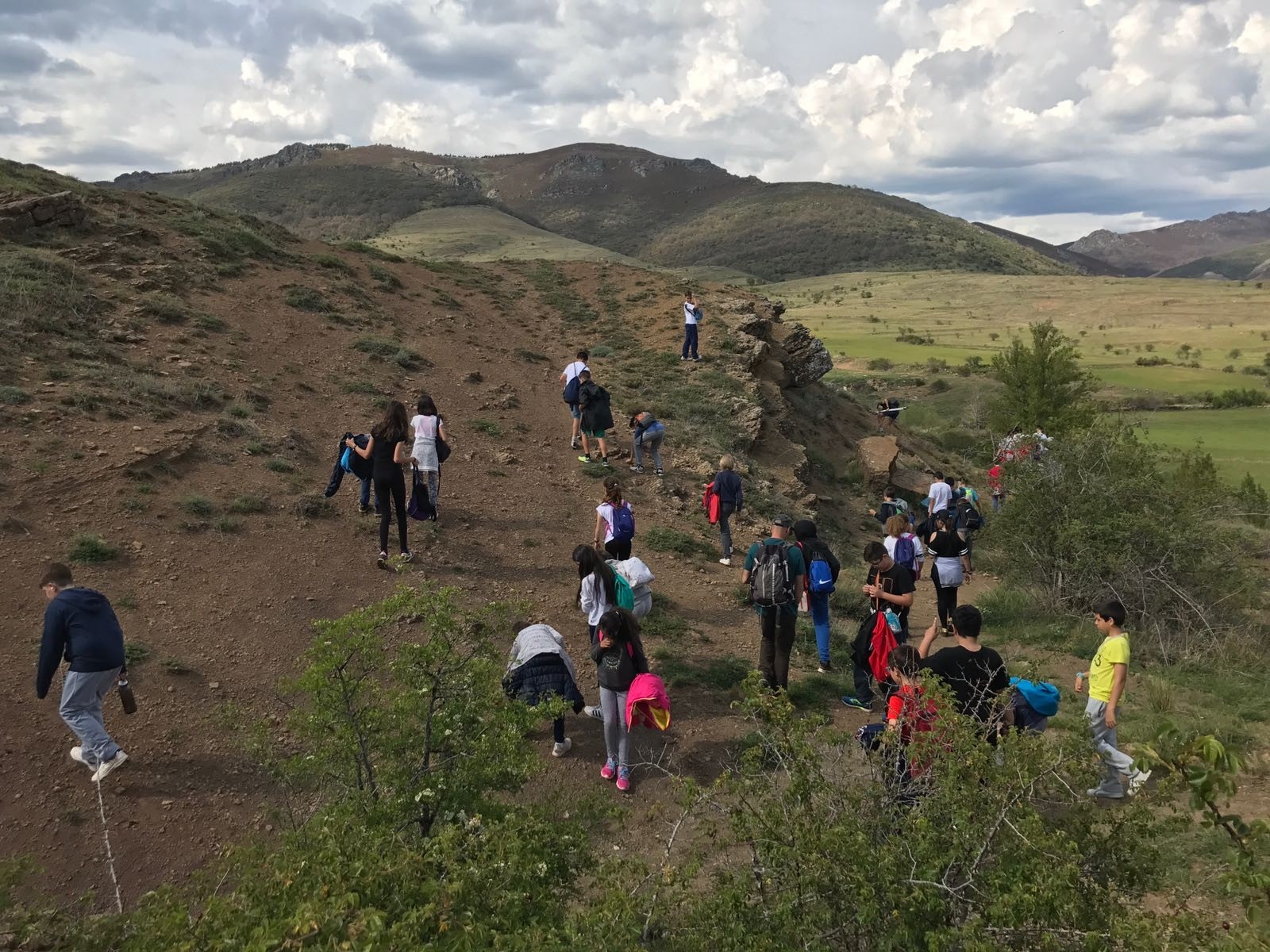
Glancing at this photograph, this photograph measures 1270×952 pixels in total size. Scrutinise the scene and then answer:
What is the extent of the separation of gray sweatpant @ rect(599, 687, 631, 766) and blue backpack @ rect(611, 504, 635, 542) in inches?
98.0

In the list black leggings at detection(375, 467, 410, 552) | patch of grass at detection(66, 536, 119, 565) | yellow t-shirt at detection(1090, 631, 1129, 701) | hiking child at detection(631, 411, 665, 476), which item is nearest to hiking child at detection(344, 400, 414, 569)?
black leggings at detection(375, 467, 410, 552)

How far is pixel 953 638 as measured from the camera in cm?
906

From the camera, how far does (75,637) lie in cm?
514

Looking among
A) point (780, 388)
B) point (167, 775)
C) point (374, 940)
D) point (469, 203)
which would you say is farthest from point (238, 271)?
point (469, 203)

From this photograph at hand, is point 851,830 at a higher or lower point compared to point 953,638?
higher

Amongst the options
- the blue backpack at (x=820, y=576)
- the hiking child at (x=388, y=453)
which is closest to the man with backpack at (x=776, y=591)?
the blue backpack at (x=820, y=576)

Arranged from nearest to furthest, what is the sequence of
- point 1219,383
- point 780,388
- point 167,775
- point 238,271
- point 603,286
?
1. point 167,775
2. point 238,271
3. point 780,388
4. point 603,286
5. point 1219,383

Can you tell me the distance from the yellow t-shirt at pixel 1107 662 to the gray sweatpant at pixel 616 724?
143 inches

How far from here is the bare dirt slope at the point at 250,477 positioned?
5664mm

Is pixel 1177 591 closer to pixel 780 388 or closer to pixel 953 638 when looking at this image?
pixel 953 638

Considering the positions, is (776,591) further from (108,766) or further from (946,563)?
(108,766)

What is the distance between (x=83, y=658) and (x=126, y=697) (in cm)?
78

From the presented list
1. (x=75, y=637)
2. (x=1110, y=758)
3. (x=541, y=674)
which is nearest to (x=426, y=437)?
(x=541, y=674)

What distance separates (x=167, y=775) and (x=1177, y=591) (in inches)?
426
